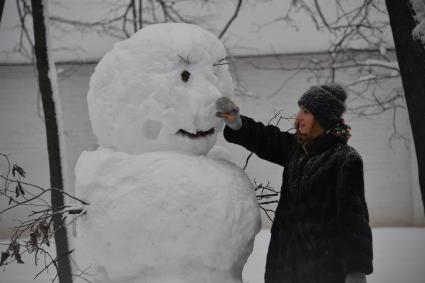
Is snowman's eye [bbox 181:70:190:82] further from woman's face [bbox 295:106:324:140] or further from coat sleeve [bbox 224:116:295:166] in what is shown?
woman's face [bbox 295:106:324:140]

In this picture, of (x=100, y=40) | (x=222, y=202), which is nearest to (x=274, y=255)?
(x=222, y=202)

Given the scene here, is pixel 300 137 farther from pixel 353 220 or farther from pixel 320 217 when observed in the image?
pixel 353 220

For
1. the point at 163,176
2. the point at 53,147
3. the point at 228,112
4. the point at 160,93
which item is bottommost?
the point at 53,147

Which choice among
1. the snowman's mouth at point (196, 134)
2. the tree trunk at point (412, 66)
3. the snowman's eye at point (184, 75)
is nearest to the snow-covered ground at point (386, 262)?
the tree trunk at point (412, 66)

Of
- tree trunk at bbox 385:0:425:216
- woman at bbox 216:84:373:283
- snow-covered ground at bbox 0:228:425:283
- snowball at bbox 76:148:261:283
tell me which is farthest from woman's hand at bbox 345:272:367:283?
snow-covered ground at bbox 0:228:425:283

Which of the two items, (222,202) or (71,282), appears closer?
(222,202)

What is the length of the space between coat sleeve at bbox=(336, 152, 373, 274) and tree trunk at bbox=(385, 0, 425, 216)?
1517 mm

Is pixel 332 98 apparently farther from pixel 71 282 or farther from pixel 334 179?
pixel 71 282

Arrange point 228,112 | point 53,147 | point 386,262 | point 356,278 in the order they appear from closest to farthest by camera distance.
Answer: point 356,278, point 228,112, point 53,147, point 386,262

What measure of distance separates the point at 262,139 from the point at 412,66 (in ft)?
5.37

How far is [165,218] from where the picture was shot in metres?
2.67

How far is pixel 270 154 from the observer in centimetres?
317

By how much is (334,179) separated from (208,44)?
3.50 ft

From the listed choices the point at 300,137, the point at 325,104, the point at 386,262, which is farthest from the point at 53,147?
the point at 386,262
